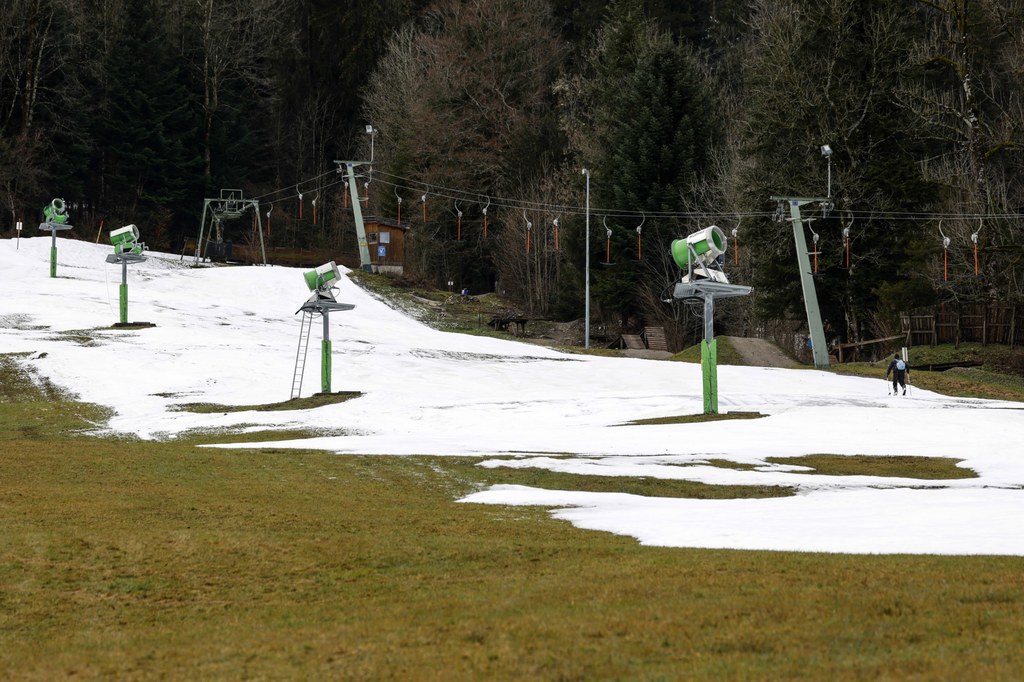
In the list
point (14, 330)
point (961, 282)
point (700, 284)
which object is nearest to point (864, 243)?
point (961, 282)

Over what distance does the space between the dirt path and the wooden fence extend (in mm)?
6012

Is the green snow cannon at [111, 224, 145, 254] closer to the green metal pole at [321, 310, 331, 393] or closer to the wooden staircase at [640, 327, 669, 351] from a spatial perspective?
the green metal pole at [321, 310, 331, 393]

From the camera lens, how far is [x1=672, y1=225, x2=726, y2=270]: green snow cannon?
3484 cm

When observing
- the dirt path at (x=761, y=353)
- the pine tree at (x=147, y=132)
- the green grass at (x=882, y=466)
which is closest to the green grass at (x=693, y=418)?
the green grass at (x=882, y=466)

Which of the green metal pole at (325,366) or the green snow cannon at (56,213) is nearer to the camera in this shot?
the green metal pole at (325,366)

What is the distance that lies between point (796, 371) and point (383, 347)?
18539 millimetres

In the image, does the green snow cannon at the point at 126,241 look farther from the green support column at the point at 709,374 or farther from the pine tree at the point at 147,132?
the pine tree at the point at 147,132

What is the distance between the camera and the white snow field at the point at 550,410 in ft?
56.3

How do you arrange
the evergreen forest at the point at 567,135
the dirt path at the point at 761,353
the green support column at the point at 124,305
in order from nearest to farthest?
the green support column at the point at 124,305 < the dirt path at the point at 761,353 < the evergreen forest at the point at 567,135

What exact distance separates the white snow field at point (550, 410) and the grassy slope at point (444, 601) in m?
1.98

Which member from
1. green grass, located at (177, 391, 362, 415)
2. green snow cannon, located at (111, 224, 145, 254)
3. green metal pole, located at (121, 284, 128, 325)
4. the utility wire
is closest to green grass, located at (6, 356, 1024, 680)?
green grass, located at (177, 391, 362, 415)

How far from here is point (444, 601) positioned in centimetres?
1159

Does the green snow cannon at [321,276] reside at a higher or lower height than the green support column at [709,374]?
higher

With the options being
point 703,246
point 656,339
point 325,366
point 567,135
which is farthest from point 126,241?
point 567,135
